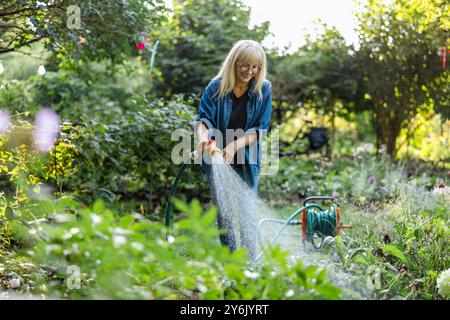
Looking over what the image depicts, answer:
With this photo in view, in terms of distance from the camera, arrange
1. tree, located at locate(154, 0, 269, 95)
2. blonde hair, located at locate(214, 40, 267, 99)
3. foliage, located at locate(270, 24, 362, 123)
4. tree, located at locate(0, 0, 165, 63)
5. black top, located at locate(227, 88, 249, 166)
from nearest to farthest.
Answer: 1. blonde hair, located at locate(214, 40, 267, 99)
2. black top, located at locate(227, 88, 249, 166)
3. tree, located at locate(0, 0, 165, 63)
4. tree, located at locate(154, 0, 269, 95)
5. foliage, located at locate(270, 24, 362, 123)

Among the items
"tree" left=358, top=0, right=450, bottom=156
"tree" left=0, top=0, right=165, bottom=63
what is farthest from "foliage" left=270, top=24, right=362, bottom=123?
"tree" left=0, top=0, right=165, bottom=63

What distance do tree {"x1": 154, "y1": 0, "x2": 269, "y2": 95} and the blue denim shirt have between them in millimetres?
4007

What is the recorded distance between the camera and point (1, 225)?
340 cm

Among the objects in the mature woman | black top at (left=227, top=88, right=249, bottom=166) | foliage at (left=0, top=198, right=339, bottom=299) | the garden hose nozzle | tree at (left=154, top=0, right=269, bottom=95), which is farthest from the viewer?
tree at (left=154, top=0, right=269, bottom=95)

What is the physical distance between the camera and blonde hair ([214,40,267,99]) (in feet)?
11.2

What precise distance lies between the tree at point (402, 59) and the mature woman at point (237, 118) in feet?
11.9

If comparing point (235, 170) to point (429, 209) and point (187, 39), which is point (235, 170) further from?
point (187, 39)

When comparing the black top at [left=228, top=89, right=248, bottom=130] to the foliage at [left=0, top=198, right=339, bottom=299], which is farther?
the black top at [left=228, top=89, right=248, bottom=130]

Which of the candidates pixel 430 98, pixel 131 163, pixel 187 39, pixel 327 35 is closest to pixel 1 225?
pixel 131 163

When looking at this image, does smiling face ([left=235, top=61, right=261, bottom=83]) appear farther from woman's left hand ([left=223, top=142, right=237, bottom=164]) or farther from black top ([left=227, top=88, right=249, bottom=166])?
woman's left hand ([left=223, top=142, right=237, bottom=164])

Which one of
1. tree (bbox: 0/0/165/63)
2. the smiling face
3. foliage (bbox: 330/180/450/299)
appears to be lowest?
foliage (bbox: 330/180/450/299)

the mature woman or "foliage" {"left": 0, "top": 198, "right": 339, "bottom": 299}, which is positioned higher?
the mature woman

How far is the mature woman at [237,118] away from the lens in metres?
3.61

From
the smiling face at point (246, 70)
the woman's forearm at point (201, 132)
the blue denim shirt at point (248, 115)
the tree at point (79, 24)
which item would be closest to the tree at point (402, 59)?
the tree at point (79, 24)
